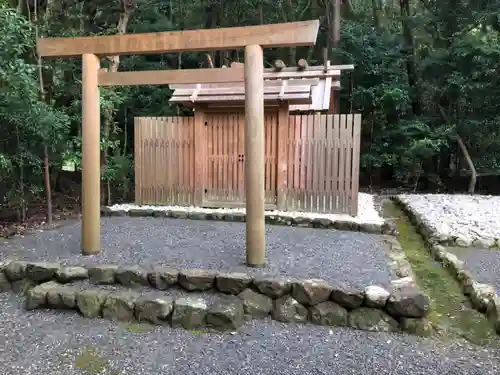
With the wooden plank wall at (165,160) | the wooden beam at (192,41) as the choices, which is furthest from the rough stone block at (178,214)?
the wooden beam at (192,41)

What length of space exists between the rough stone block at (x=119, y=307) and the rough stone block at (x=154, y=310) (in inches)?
2.8

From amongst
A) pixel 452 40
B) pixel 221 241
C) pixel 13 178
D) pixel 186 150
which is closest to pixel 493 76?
pixel 452 40

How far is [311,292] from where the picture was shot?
10.6 feet

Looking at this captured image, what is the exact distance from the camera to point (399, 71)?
11.9 metres

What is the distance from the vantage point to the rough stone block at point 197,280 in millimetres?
3441

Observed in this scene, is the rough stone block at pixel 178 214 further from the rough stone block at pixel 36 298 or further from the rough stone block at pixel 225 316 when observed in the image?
the rough stone block at pixel 225 316

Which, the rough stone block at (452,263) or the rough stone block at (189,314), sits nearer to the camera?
the rough stone block at (189,314)

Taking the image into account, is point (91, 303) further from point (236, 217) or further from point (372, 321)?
point (236, 217)

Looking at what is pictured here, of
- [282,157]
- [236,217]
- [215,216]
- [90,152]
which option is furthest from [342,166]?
[90,152]

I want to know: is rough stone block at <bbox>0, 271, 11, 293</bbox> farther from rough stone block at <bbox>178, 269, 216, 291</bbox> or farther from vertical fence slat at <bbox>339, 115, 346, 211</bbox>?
vertical fence slat at <bbox>339, 115, 346, 211</bbox>

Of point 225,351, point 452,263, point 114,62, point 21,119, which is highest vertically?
point 114,62

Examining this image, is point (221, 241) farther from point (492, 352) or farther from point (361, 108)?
point (361, 108)

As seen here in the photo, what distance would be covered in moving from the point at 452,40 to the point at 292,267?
10.2 meters

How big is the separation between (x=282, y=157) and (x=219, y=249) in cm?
280
